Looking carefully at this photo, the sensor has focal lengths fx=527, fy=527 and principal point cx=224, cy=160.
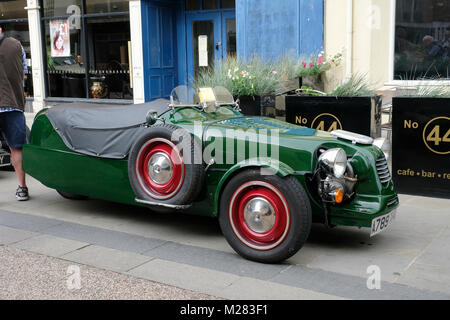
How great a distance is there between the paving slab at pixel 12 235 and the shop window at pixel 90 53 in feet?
25.5

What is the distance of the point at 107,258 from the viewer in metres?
4.46

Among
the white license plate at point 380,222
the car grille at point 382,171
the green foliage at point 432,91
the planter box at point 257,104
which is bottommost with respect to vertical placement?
the white license plate at point 380,222

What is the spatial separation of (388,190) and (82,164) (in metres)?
3.07

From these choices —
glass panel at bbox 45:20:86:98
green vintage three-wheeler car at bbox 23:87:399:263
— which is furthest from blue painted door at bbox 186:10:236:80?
green vintage three-wheeler car at bbox 23:87:399:263

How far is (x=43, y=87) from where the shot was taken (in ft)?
46.4

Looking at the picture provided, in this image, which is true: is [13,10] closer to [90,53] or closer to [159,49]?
[90,53]

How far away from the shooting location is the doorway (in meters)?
11.8

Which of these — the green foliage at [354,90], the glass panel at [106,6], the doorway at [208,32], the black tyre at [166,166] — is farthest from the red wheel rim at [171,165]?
the glass panel at [106,6]

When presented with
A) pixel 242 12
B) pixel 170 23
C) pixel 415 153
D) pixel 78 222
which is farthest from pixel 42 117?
pixel 170 23

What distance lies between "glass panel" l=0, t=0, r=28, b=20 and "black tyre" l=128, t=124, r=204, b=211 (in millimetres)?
11161

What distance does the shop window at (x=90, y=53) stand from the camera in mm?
12697

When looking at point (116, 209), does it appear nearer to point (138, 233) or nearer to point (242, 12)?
point (138, 233)

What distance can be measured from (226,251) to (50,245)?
1.62 meters

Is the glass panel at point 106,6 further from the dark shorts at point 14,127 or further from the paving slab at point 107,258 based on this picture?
the paving slab at point 107,258
